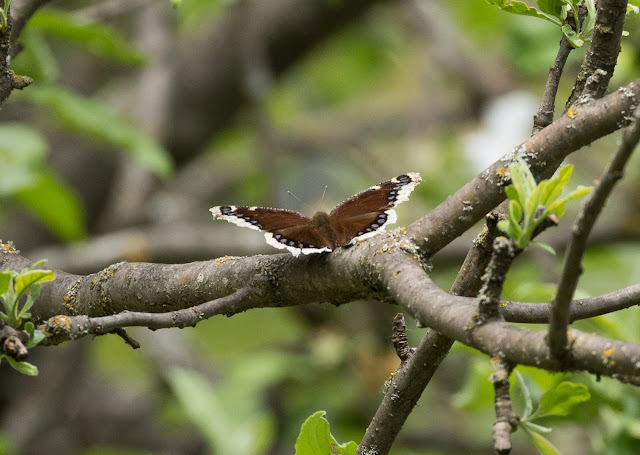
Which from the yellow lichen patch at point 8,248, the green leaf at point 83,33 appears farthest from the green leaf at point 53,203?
the yellow lichen patch at point 8,248

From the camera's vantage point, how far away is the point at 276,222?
5.20 ft

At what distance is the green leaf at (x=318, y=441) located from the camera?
56.6 inches

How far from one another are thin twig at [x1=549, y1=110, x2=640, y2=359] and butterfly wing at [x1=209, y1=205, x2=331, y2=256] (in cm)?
64

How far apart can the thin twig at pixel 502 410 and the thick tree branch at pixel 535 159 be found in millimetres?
398

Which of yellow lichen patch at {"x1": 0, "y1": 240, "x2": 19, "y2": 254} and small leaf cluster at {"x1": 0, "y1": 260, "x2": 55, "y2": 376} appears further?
yellow lichen patch at {"x1": 0, "y1": 240, "x2": 19, "y2": 254}

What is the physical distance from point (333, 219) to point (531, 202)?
0.54m

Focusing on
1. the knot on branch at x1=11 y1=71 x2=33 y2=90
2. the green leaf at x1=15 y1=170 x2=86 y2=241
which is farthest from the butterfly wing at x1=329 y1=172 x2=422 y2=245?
the green leaf at x1=15 y1=170 x2=86 y2=241

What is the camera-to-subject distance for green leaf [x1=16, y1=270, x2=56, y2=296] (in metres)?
1.24

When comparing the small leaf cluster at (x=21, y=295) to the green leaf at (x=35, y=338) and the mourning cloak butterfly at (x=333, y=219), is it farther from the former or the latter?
the mourning cloak butterfly at (x=333, y=219)

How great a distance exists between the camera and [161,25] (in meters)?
4.57

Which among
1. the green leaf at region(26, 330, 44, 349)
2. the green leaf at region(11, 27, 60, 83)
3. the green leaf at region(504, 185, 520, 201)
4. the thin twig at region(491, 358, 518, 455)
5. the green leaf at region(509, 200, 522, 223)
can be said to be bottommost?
the green leaf at region(26, 330, 44, 349)

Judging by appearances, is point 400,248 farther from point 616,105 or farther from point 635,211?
point 635,211

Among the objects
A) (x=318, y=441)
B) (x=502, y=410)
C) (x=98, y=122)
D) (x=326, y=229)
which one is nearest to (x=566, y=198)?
A: (x=502, y=410)

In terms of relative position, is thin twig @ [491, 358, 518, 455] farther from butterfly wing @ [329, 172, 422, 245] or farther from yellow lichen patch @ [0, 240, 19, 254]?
yellow lichen patch @ [0, 240, 19, 254]
